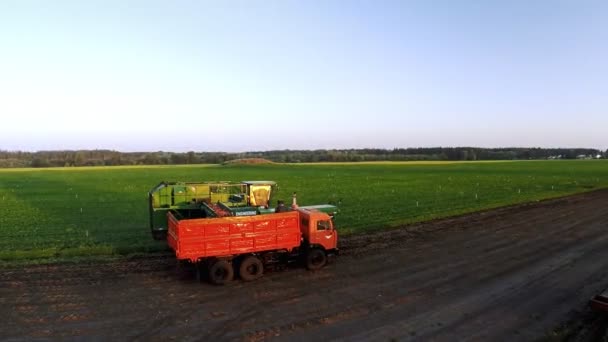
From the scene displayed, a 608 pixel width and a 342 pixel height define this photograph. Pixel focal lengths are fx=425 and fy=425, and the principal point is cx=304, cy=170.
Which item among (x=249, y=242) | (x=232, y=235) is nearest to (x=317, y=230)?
(x=249, y=242)

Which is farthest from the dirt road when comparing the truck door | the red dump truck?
the truck door

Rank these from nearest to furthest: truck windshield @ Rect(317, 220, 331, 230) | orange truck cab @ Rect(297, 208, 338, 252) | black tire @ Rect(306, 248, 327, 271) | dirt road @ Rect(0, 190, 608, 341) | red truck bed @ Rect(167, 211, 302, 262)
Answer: dirt road @ Rect(0, 190, 608, 341) < red truck bed @ Rect(167, 211, 302, 262) < black tire @ Rect(306, 248, 327, 271) < orange truck cab @ Rect(297, 208, 338, 252) < truck windshield @ Rect(317, 220, 331, 230)

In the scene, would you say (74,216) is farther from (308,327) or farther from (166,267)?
(308,327)

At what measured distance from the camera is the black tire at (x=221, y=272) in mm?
13742

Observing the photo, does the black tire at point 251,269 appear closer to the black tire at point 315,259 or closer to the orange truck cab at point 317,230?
the black tire at point 315,259

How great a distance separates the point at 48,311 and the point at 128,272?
384 centimetres

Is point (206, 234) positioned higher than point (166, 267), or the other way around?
point (206, 234)

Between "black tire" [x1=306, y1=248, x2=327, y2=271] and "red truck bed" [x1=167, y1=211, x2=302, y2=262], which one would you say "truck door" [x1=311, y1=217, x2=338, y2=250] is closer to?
"black tire" [x1=306, y1=248, x2=327, y2=271]

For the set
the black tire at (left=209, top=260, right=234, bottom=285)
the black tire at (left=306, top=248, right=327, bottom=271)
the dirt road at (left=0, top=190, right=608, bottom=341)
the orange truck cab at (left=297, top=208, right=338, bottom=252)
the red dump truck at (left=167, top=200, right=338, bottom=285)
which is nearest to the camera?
the dirt road at (left=0, top=190, right=608, bottom=341)

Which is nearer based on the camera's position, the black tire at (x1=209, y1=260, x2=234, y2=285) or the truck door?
the black tire at (x1=209, y1=260, x2=234, y2=285)

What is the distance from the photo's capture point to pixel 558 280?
45.9 feet

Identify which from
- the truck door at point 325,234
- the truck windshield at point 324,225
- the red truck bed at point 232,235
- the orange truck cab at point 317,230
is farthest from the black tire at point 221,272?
the truck windshield at point 324,225

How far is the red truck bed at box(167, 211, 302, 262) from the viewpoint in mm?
13516

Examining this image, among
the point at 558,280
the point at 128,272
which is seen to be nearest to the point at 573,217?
the point at 558,280
